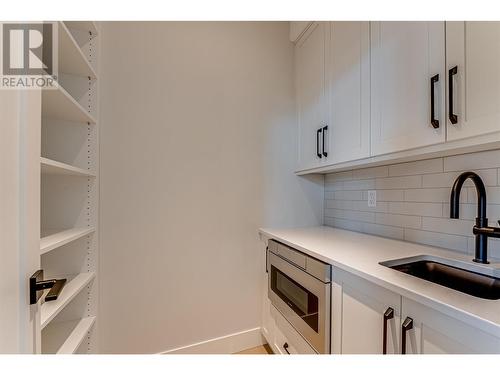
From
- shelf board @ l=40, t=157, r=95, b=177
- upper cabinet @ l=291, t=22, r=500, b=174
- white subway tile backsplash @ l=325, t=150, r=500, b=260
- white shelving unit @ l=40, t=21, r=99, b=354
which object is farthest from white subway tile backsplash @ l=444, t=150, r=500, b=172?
white shelving unit @ l=40, t=21, r=99, b=354

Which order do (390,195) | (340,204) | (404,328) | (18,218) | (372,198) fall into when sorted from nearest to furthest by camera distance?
(18,218), (404,328), (390,195), (372,198), (340,204)

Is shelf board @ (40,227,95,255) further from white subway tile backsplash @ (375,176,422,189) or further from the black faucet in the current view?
white subway tile backsplash @ (375,176,422,189)

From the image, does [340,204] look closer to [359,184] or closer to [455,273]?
[359,184]

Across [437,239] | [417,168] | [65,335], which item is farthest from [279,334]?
[417,168]

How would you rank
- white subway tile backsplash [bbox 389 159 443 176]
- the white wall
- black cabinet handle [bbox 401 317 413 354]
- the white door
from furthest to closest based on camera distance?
the white wall
white subway tile backsplash [bbox 389 159 443 176]
black cabinet handle [bbox 401 317 413 354]
the white door

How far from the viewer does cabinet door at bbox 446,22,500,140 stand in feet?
2.54

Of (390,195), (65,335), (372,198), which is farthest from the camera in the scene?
(372,198)

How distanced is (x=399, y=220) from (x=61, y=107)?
187 centimetres

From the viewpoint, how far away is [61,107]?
115 centimetres

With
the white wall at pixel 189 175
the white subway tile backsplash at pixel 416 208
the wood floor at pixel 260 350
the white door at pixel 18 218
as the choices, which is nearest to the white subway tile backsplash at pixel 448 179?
the white subway tile backsplash at pixel 416 208

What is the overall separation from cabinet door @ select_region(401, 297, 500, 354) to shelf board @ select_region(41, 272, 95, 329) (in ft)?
3.94
